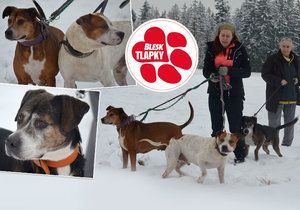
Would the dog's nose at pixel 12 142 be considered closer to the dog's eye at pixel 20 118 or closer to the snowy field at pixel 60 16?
the dog's eye at pixel 20 118

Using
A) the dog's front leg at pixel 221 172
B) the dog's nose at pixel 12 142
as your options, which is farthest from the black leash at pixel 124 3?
the dog's front leg at pixel 221 172

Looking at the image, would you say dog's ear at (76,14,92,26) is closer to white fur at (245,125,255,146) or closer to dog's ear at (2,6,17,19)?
dog's ear at (2,6,17,19)

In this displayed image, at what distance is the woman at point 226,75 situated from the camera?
1.93 meters

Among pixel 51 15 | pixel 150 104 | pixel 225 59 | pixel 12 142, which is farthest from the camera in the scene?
pixel 150 104

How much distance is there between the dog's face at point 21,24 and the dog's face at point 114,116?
488 millimetres

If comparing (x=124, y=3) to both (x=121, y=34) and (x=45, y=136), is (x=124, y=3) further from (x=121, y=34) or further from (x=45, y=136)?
(x=45, y=136)

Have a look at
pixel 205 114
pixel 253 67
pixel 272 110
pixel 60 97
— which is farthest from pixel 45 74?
pixel 272 110

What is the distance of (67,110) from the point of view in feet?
5.88

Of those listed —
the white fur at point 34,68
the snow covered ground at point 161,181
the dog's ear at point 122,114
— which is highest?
the white fur at point 34,68

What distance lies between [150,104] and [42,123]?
0.52 metres

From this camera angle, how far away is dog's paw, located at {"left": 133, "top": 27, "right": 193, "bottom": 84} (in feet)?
6.48

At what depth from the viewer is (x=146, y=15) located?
2.04 m

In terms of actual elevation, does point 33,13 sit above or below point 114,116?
above

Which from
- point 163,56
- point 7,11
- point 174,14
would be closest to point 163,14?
point 174,14
